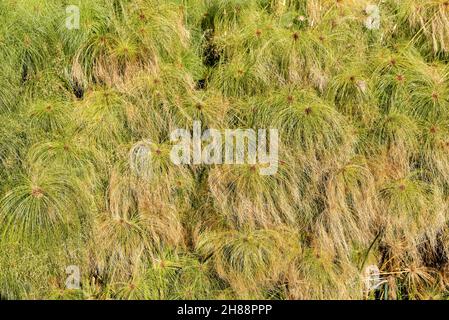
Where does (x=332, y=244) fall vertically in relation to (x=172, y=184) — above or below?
below

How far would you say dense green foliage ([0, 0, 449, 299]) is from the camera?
7.82 feet

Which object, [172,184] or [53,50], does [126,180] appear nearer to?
[172,184]

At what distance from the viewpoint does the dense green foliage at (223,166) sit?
2.38m

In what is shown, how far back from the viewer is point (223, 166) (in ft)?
8.11

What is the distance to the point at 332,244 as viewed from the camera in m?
2.48

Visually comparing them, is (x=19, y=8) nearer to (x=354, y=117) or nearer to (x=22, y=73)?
(x=22, y=73)

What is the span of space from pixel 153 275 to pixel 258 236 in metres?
0.40

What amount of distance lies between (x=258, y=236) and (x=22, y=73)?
3.69 feet

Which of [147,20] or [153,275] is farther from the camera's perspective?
[147,20]

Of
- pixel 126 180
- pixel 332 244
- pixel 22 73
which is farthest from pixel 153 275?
pixel 22 73
